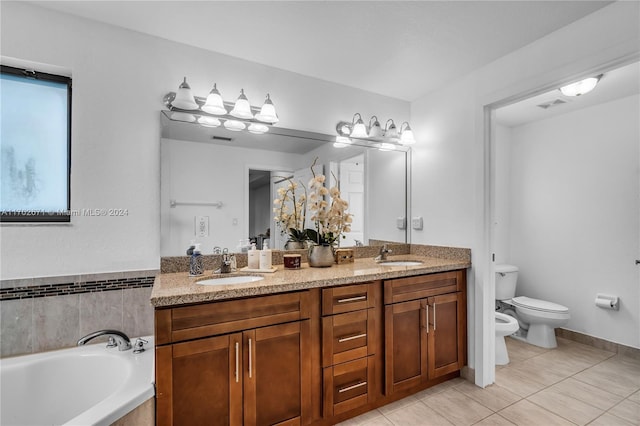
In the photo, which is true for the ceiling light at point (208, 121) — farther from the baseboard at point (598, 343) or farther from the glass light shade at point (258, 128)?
the baseboard at point (598, 343)

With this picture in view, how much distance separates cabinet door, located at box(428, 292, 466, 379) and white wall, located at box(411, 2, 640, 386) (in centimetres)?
10

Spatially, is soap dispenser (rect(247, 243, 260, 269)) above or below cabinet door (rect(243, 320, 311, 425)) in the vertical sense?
above

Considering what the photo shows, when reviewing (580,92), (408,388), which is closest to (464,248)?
(408,388)

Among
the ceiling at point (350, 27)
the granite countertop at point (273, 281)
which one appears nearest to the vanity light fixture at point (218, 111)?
the ceiling at point (350, 27)

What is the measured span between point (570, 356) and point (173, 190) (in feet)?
11.6

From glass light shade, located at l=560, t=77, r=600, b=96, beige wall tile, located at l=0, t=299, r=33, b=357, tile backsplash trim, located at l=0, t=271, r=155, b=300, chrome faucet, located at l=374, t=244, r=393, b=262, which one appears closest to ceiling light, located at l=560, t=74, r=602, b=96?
glass light shade, located at l=560, t=77, r=600, b=96

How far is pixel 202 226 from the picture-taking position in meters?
2.03

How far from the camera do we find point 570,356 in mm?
2727

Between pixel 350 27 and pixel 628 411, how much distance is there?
2941 millimetres

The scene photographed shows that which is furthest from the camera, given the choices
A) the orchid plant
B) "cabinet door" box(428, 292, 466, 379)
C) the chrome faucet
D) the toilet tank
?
the toilet tank

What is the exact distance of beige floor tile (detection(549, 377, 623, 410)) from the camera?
2020 mm

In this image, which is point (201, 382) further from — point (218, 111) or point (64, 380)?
point (218, 111)

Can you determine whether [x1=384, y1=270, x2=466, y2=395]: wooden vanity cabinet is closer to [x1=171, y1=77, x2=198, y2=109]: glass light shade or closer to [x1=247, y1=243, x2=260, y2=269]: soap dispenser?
[x1=247, y1=243, x2=260, y2=269]: soap dispenser

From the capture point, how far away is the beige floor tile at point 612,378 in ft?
7.16
